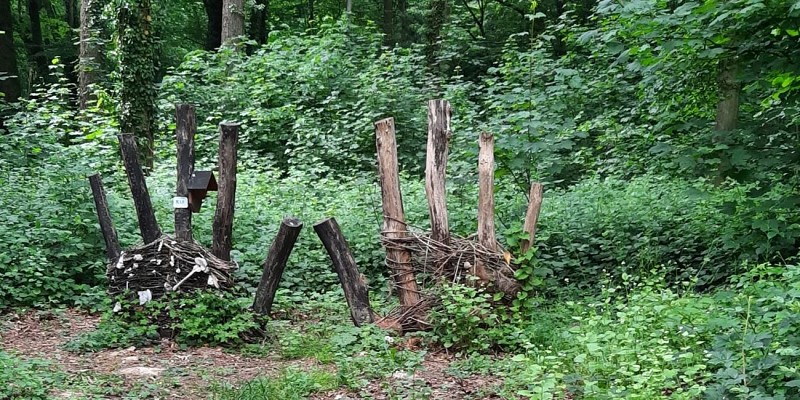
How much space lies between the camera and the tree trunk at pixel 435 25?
55.8 ft

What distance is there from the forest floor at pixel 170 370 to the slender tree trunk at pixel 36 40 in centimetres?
1974

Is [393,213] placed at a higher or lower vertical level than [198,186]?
lower

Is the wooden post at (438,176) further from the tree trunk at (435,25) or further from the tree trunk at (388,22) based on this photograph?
the tree trunk at (388,22)

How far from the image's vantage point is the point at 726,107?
8.12 m

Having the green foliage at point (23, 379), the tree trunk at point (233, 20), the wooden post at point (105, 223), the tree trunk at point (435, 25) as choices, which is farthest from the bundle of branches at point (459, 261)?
the tree trunk at point (233, 20)

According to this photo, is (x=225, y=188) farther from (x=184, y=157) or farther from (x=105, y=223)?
(x=105, y=223)

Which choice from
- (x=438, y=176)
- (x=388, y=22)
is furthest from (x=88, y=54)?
(x=388, y=22)

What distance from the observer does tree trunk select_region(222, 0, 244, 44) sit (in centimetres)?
1703

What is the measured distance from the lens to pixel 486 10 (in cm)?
2303

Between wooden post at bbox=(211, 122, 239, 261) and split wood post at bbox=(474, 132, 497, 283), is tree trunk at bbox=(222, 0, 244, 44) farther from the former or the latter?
split wood post at bbox=(474, 132, 497, 283)

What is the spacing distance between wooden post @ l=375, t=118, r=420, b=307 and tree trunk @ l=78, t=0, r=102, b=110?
9059 millimetres

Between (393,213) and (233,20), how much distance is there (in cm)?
1265

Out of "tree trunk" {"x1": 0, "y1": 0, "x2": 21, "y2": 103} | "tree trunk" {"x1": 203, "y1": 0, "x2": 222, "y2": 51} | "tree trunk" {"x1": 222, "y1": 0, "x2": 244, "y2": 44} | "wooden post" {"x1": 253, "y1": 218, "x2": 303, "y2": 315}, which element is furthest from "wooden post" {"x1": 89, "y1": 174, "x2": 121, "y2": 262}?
"tree trunk" {"x1": 203, "y1": 0, "x2": 222, "y2": 51}

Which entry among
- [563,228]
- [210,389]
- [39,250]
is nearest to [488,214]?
[563,228]
